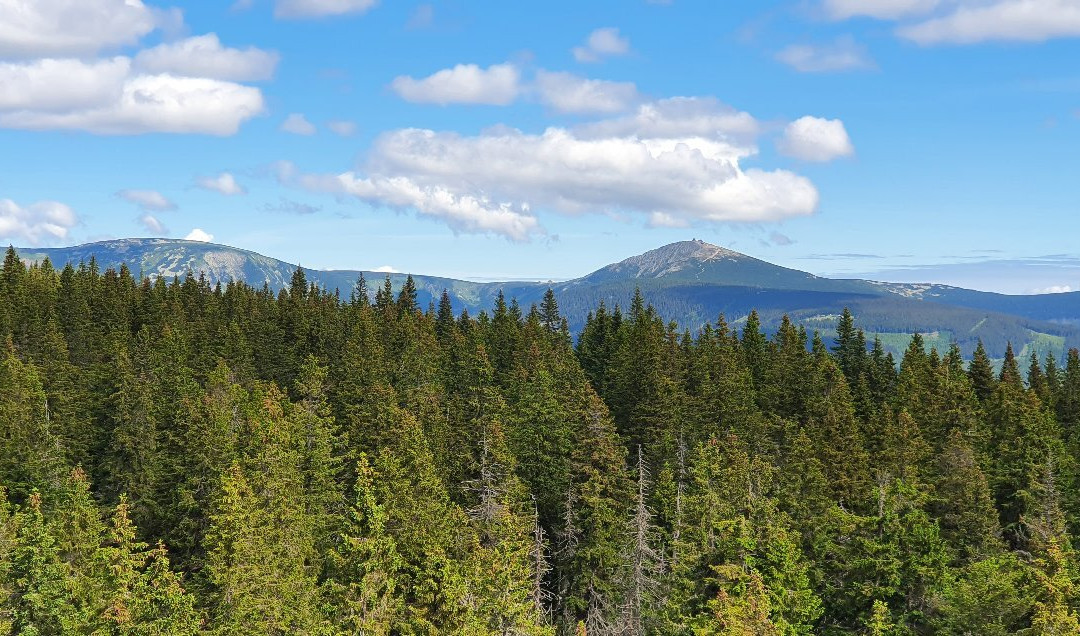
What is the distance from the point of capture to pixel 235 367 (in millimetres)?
84250

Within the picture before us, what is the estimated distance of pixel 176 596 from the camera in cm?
3278

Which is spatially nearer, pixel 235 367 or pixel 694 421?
pixel 694 421

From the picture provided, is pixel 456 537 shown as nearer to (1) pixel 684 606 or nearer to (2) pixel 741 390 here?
(1) pixel 684 606

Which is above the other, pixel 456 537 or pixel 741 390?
pixel 741 390

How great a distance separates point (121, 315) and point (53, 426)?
45990mm

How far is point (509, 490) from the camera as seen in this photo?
52406 mm

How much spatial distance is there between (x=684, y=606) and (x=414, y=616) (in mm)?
12451

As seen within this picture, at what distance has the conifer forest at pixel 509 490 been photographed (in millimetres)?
36125

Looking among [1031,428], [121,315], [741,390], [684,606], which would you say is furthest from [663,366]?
[121,315]

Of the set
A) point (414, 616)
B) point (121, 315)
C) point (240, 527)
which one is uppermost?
point (121, 315)

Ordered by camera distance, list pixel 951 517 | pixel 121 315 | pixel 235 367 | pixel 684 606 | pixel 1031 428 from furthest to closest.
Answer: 1. pixel 121 315
2. pixel 235 367
3. pixel 1031 428
4. pixel 951 517
5. pixel 684 606

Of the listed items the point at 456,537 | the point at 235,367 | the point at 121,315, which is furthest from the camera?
the point at 121,315

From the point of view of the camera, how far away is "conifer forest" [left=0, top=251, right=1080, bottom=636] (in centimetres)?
3612

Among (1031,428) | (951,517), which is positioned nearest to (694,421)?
(951,517)
